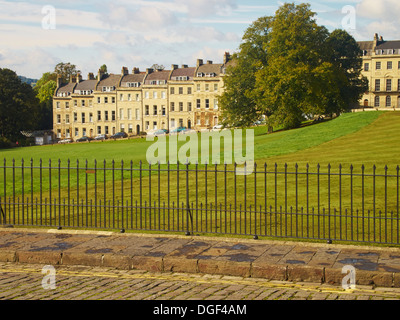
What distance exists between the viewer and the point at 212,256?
34.0 ft

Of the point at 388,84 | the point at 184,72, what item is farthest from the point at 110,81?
the point at 388,84

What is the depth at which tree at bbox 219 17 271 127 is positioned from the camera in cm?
6625

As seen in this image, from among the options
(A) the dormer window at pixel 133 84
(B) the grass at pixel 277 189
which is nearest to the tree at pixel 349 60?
(B) the grass at pixel 277 189

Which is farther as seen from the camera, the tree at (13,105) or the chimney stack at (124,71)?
the chimney stack at (124,71)

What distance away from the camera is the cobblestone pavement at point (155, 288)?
847 centimetres

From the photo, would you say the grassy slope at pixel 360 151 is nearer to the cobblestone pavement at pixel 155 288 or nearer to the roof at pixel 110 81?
the cobblestone pavement at pixel 155 288

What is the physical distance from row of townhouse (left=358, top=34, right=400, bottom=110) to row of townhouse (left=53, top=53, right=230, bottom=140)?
2694 centimetres

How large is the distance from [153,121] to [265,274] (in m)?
99.4

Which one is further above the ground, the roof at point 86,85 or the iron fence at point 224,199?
the roof at point 86,85

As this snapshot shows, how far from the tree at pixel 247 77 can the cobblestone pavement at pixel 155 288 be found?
2241 inches

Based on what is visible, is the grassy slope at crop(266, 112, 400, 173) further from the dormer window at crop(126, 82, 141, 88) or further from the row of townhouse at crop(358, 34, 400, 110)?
the dormer window at crop(126, 82, 141, 88)

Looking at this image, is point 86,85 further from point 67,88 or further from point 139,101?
point 139,101

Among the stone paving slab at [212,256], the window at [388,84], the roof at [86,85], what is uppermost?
the roof at [86,85]

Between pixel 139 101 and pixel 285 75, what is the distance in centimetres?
5414
